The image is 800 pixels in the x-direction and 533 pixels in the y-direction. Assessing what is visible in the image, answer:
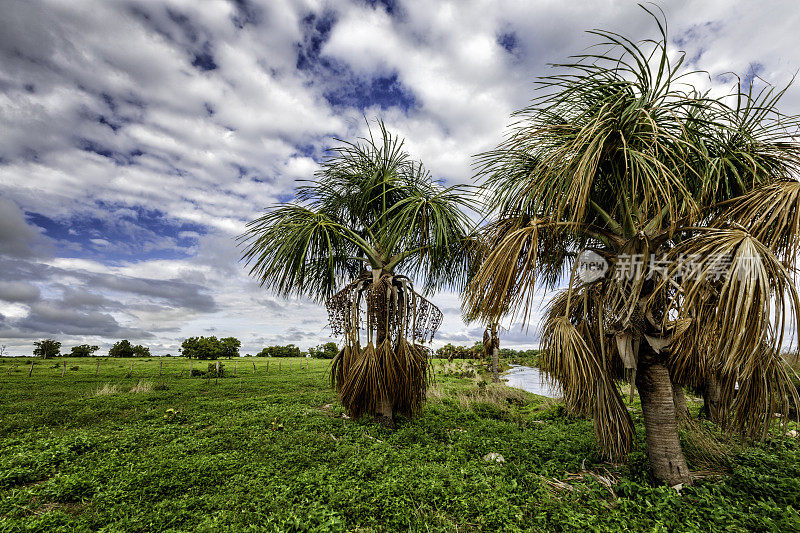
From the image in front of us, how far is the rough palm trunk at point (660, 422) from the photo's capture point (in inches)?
169

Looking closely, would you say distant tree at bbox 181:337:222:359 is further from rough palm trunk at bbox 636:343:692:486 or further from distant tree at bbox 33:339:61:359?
rough palm trunk at bbox 636:343:692:486

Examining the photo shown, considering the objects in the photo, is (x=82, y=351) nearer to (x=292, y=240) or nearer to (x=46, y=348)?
(x=46, y=348)

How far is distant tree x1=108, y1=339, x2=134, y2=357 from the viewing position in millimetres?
39031

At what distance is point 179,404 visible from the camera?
35.8 feet

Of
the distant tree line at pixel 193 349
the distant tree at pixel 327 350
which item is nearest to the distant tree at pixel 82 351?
the distant tree line at pixel 193 349

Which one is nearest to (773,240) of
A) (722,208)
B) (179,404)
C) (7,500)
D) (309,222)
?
(722,208)

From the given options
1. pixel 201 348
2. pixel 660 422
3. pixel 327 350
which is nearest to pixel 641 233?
pixel 660 422

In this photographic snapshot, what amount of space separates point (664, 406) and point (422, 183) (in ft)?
19.1

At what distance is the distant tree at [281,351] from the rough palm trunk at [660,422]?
1824 inches

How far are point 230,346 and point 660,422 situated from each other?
45009 mm

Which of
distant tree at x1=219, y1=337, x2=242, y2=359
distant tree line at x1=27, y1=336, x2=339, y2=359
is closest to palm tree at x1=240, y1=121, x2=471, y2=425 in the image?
distant tree line at x1=27, y1=336, x2=339, y2=359

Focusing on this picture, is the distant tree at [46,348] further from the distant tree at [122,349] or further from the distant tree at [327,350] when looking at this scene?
the distant tree at [327,350]

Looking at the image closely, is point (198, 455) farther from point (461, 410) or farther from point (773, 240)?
point (773, 240)

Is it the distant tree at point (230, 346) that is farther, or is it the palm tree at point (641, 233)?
the distant tree at point (230, 346)
